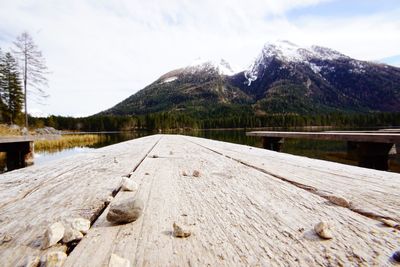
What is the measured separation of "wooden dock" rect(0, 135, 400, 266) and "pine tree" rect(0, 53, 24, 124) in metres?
55.5

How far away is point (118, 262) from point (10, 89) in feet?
193

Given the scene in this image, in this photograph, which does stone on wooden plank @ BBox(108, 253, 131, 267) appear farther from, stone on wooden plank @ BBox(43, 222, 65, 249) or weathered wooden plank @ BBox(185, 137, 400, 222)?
weathered wooden plank @ BBox(185, 137, 400, 222)

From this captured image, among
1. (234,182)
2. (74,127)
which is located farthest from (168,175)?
(74,127)

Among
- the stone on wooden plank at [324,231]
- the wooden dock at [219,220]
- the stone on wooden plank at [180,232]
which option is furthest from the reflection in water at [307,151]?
the stone on wooden plank at [180,232]

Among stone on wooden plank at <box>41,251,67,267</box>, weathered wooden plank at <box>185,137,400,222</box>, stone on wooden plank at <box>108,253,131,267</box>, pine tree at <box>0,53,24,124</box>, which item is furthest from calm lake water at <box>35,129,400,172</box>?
pine tree at <box>0,53,24,124</box>

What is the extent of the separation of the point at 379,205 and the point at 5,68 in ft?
194

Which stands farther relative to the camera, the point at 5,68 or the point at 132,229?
the point at 5,68

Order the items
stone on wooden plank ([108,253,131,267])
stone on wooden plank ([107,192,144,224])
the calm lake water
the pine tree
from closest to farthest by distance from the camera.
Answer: stone on wooden plank ([108,253,131,267]) → stone on wooden plank ([107,192,144,224]) → the calm lake water → the pine tree

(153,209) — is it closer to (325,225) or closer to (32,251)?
(32,251)

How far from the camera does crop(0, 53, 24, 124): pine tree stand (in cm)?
4438

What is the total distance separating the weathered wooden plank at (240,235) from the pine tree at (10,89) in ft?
184

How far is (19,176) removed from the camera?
185 cm

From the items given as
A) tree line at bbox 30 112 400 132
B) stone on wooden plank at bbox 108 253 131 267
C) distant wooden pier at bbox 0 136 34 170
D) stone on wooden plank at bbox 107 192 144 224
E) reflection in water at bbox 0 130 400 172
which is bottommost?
reflection in water at bbox 0 130 400 172

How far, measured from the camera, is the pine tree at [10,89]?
4438 centimetres
